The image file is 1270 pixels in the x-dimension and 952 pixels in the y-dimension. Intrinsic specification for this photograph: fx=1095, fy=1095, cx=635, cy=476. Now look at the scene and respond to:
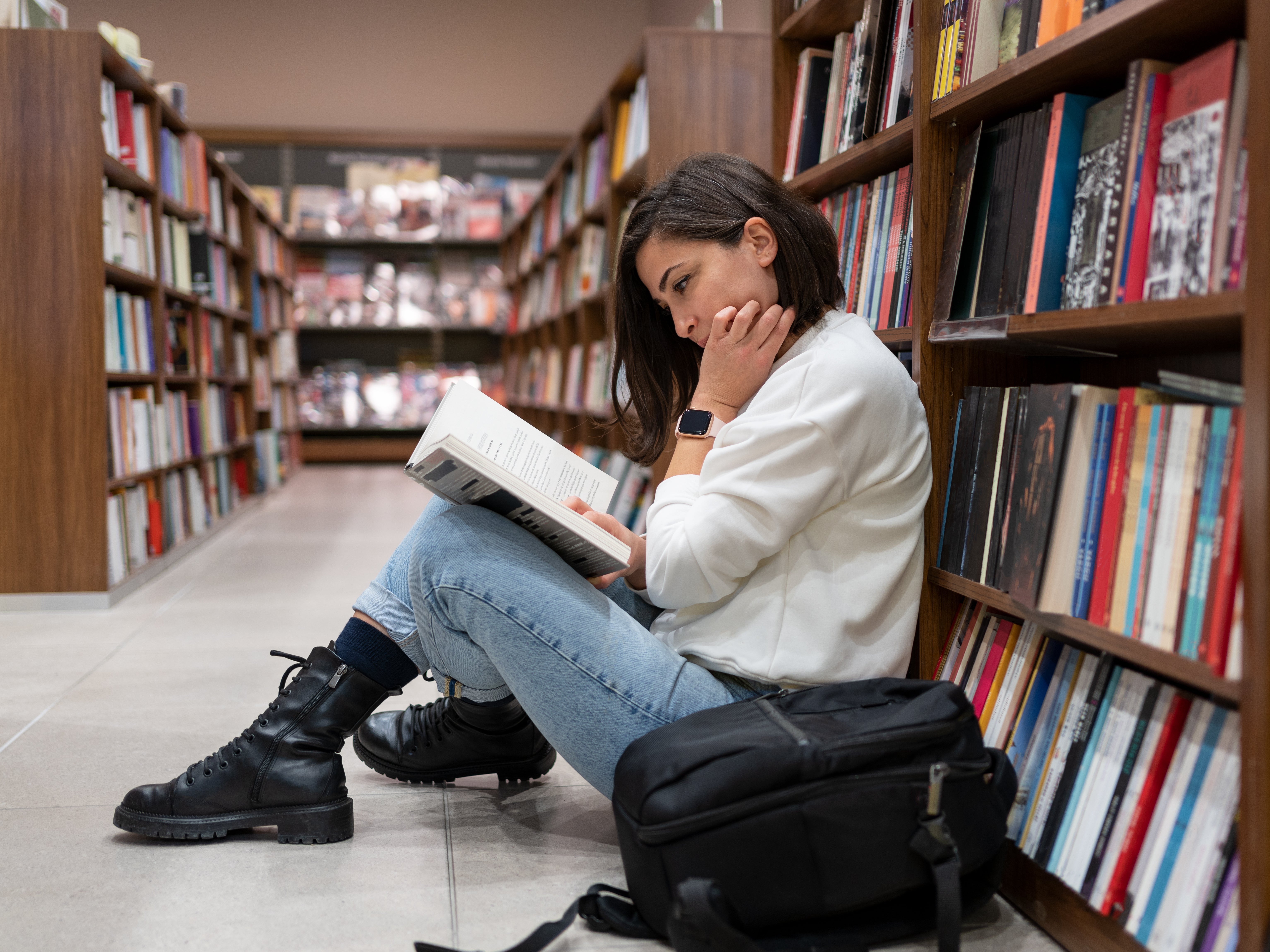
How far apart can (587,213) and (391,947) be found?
3.67 metres

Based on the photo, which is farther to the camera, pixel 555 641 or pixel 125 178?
pixel 125 178

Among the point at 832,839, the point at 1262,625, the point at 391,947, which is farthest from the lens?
the point at 391,947

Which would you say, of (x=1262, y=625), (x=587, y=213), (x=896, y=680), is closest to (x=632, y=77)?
(x=587, y=213)

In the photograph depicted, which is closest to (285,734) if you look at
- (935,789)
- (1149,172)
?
(935,789)

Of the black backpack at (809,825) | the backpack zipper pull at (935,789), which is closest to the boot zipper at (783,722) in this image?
the black backpack at (809,825)

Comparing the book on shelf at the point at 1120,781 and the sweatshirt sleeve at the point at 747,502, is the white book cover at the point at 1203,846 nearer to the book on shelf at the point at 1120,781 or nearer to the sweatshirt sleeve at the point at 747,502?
the book on shelf at the point at 1120,781

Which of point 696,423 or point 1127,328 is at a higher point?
point 1127,328

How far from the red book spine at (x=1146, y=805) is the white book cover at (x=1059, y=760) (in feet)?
0.37

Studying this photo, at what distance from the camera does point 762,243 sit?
4.40ft

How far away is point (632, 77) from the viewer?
3.64 meters

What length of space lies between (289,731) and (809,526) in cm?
73

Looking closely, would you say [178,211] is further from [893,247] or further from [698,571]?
[698,571]

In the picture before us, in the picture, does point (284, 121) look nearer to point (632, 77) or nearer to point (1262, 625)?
point (632, 77)

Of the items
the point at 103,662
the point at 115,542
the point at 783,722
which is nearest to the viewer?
the point at 783,722
